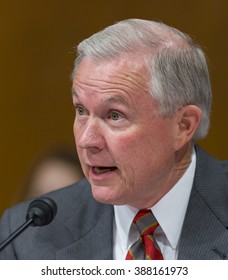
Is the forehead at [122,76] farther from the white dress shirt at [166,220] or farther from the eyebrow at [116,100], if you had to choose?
the white dress shirt at [166,220]

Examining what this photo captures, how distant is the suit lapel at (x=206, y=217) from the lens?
2.06 m

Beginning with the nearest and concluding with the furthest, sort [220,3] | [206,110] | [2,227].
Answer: [206,110] < [2,227] < [220,3]

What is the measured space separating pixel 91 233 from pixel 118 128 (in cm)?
43

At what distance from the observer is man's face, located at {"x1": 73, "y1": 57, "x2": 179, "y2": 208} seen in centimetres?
195

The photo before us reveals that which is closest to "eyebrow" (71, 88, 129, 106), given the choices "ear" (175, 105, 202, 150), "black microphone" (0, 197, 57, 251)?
"ear" (175, 105, 202, 150)

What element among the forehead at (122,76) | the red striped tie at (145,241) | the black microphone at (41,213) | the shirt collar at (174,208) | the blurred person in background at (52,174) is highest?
the forehead at (122,76)

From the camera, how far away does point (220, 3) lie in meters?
3.76

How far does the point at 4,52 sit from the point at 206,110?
6.86ft

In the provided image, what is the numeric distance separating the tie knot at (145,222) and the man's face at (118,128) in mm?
134

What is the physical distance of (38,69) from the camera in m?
4.00

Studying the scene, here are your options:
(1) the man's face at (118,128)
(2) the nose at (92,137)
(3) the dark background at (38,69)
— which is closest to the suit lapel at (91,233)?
(1) the man's face at (118,128)

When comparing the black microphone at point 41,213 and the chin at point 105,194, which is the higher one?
the chin at point 105,194
